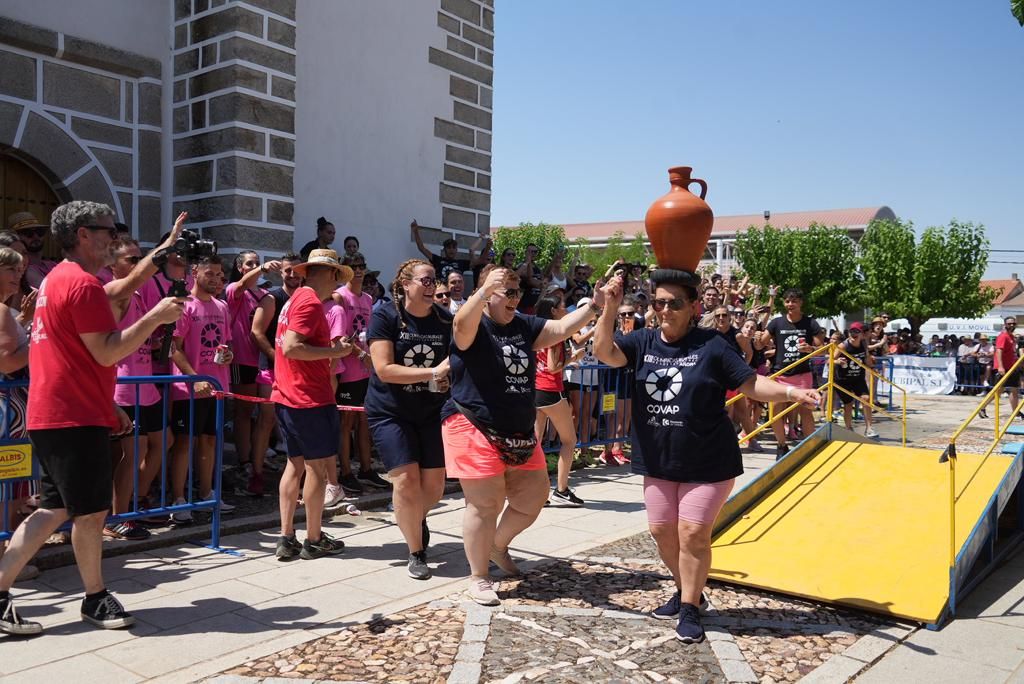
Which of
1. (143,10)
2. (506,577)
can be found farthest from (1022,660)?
(143,10)

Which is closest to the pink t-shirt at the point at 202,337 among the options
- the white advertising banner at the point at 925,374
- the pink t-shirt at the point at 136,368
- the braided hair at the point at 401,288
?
the pink t-shirt at the point at 136,368

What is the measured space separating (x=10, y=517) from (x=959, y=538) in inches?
226

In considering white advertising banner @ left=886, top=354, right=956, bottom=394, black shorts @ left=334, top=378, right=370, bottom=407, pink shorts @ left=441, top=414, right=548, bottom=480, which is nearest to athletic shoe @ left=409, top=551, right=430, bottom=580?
pink shorts @ left=441, top=414, right=548, bottom=480

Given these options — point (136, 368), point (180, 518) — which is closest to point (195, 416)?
point (136, 368)

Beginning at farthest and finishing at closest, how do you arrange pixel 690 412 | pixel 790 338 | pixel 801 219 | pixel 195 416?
1. pixel 801 219
2. pixel 790 338
3. pixel 195 416
4. pixel 690 412

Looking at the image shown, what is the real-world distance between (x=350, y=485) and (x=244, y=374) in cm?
142

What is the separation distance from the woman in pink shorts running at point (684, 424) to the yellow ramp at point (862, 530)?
3.09 feet

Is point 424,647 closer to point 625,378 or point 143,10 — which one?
point 625,378

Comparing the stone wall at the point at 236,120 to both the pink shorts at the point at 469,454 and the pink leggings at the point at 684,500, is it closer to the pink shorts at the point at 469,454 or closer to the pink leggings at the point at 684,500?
the pink shorts at the point at 469,454

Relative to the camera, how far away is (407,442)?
521 centimetres

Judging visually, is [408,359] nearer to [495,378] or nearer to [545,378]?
[495,378]

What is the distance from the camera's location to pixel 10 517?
4.94 meters

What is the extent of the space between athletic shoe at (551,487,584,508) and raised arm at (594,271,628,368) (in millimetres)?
3149

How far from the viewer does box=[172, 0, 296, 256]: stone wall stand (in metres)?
8.76
